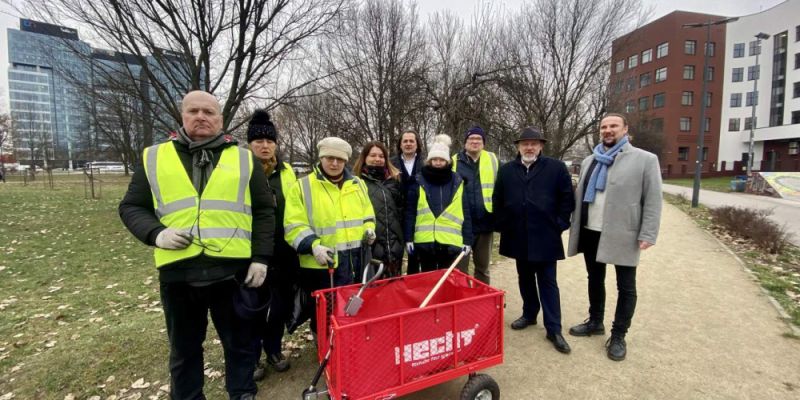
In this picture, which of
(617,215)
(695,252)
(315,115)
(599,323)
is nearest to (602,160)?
(617,215)

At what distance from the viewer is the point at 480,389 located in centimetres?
269

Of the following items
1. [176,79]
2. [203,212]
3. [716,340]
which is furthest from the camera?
[176,79]

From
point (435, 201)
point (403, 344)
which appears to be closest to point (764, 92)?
point (435, 201)

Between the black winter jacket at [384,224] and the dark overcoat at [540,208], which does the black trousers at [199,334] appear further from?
the dark overcoat at [540,208]

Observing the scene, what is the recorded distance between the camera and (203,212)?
7.36 ft

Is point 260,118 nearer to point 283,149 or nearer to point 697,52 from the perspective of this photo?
point 283,149

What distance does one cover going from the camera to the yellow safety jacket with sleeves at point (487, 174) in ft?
13.7

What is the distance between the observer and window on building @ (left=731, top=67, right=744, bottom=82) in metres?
42.2

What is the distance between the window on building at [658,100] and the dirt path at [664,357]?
46501 mm

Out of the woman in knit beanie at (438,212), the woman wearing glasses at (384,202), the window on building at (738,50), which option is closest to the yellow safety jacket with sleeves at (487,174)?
the woman in knit beanie at (438,212)

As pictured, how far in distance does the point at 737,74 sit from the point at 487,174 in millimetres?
55489

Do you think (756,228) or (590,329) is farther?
(756,228)

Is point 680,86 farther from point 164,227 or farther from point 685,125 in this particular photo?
point 164,227

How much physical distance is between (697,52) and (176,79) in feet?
170
